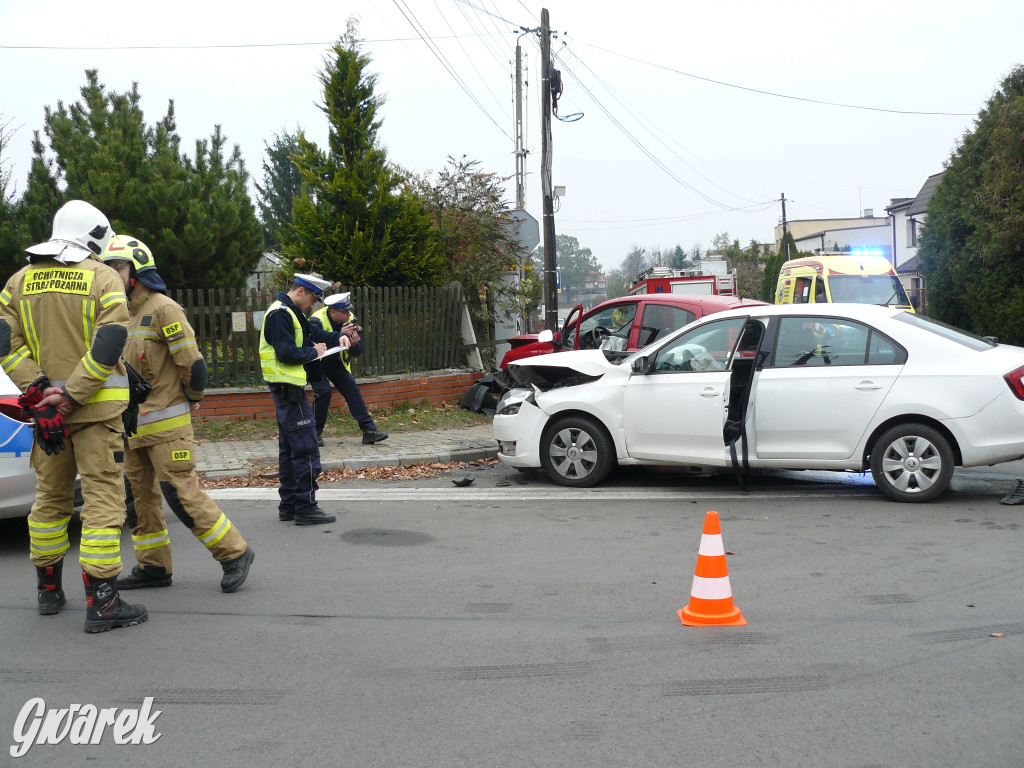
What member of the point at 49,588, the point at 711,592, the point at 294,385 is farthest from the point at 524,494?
the point at 49,588

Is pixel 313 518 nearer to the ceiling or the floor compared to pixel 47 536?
nearer to the floor

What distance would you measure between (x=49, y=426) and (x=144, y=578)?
1339 millimetres

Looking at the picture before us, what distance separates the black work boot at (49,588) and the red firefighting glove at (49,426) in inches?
28.6

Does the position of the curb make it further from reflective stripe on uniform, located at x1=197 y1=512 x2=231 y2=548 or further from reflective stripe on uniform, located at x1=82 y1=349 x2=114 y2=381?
reflective stripe on uniform, located at x1=82 y1=349 x2=114 y2=381

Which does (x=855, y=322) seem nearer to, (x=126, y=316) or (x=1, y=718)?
(x=126, y=316)

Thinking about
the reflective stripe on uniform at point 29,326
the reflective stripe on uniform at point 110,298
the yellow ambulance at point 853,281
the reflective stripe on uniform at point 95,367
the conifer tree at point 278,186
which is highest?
the conifer tree at point 278,186

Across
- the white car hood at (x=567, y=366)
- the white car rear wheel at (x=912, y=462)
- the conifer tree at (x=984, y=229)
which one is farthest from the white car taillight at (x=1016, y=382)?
the conifer tree at (x=984, y=229)

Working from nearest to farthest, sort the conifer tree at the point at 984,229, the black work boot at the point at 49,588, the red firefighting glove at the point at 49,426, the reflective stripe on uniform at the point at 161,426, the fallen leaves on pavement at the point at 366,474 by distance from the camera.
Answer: the red firefighting glove at the point at 49,426
the black work boot at the point at 49,588
the reflective stripe on uniform at the point at 161,426
the fallen leaves on pavement at the point at 366,474
the conifer tree at the point at 984,229

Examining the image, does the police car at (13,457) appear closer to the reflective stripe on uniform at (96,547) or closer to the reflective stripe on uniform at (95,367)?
the reflective stripe on uniform at (96,547)

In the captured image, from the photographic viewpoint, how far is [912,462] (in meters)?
7.34

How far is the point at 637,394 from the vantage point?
8227 millimetres

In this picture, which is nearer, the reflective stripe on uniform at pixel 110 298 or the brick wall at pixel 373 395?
the reflective stripe on uniform at pixel 110 298

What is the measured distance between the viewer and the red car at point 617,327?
34.7ft

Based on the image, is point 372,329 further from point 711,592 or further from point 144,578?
point 711,592
